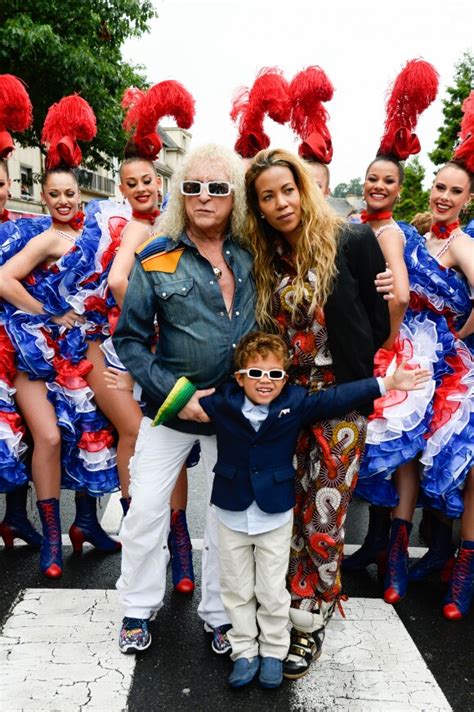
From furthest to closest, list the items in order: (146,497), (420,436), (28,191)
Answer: (28,191), (420,436), (146,497)

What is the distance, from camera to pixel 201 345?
7.91 ft

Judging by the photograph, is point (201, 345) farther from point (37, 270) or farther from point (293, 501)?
point (37, 270)

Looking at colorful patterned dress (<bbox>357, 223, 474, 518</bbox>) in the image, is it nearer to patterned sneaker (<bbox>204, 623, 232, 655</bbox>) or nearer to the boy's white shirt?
the boy's white shirt

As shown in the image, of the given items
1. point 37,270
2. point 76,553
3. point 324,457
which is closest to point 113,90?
point 37,270

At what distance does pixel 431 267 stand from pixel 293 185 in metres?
1.01

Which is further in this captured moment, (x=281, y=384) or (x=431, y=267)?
(x=431, y=267)

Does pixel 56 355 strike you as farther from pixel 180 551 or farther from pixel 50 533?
pixel 180 551

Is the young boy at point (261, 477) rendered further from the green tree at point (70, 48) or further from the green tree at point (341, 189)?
the green tree at point (341, 189)

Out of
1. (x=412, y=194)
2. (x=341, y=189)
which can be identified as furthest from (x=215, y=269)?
(x=341, y=189)

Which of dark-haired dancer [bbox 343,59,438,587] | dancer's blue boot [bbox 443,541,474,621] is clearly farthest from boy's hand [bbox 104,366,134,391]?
dancer's blue boot [bbox 443,541,474,621]

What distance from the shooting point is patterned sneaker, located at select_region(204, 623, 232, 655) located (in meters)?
2.58

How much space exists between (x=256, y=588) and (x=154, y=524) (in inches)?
19.5

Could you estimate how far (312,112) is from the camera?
372cm

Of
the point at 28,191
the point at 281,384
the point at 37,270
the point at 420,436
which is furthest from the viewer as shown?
the point at 28,191
